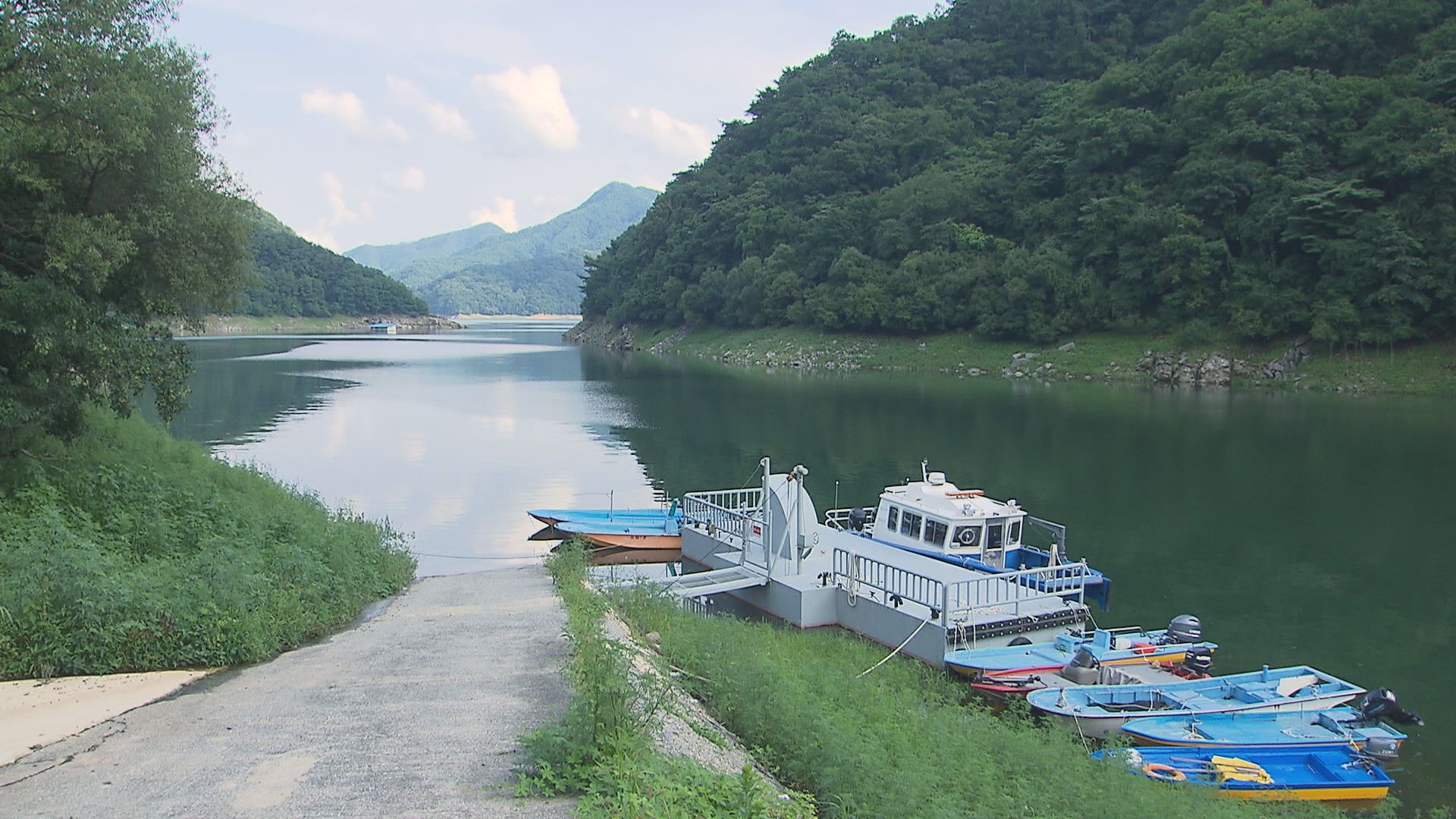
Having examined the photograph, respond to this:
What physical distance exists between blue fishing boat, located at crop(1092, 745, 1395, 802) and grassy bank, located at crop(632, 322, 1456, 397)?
49617mm

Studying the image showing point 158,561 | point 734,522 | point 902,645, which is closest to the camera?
point 158,561

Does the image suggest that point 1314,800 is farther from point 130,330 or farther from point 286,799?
point 130,330

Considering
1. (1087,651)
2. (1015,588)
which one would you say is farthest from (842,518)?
(1087,651)

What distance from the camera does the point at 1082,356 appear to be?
67875 millimetres

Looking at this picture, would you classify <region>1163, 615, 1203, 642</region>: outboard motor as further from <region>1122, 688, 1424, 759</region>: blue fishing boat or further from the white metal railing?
<region>1122, 688, 1424, 759</region>: blue fishing boat

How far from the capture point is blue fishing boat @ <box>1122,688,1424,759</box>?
39.4ft

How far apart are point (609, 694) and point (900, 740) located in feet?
10.7

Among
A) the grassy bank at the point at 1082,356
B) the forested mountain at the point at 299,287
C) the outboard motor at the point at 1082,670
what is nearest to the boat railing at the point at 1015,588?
the outboard motor at the point at 1082,670

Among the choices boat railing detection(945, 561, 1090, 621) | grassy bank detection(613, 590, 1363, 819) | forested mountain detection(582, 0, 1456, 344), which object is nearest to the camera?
grassy bank detection(613, 590, 1363, 819)

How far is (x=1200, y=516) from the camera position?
Answer: 26578 mm

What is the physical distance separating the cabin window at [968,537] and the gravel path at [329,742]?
10328 mm

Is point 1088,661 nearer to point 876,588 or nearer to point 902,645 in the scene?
point 902,645

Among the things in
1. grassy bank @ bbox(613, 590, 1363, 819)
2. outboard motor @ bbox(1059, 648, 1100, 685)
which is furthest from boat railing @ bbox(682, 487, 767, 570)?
grassy bank @ bbox(613, 590, 1363, 819)

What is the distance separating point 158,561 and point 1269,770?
1372 centimetres
